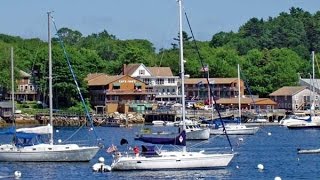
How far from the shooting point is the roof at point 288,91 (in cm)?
15088

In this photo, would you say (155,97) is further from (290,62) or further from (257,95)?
(290,62)

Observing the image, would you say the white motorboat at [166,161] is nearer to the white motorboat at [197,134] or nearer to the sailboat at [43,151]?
the sailboat at [43,151]

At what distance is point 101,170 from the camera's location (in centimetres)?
5919

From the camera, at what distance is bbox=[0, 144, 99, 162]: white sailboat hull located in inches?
2509

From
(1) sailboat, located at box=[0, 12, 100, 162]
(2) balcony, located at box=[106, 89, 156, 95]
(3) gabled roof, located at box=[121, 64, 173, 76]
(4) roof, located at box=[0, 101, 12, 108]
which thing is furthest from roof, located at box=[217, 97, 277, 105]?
(1) sailboat, located at box=[0, 12, 100, 162]

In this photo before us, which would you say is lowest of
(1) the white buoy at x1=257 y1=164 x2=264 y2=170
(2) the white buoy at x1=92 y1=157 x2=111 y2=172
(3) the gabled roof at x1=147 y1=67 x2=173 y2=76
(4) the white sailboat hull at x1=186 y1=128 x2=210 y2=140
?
(1) the white buoy at x1=257 y1=164 x2=264 y2=170

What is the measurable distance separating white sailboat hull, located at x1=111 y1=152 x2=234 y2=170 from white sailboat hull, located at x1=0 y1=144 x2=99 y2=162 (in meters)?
6.42

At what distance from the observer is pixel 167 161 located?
57.2 meters

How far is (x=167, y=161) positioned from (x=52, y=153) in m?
10.0

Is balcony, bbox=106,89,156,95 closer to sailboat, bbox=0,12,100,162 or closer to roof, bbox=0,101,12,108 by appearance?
roof, bbox=0,101,12,108

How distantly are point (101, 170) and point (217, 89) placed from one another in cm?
9894

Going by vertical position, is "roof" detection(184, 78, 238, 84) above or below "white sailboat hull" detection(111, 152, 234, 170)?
above

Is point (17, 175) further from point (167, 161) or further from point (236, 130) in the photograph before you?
point (236, 130)

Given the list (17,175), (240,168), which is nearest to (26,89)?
(240,168)
